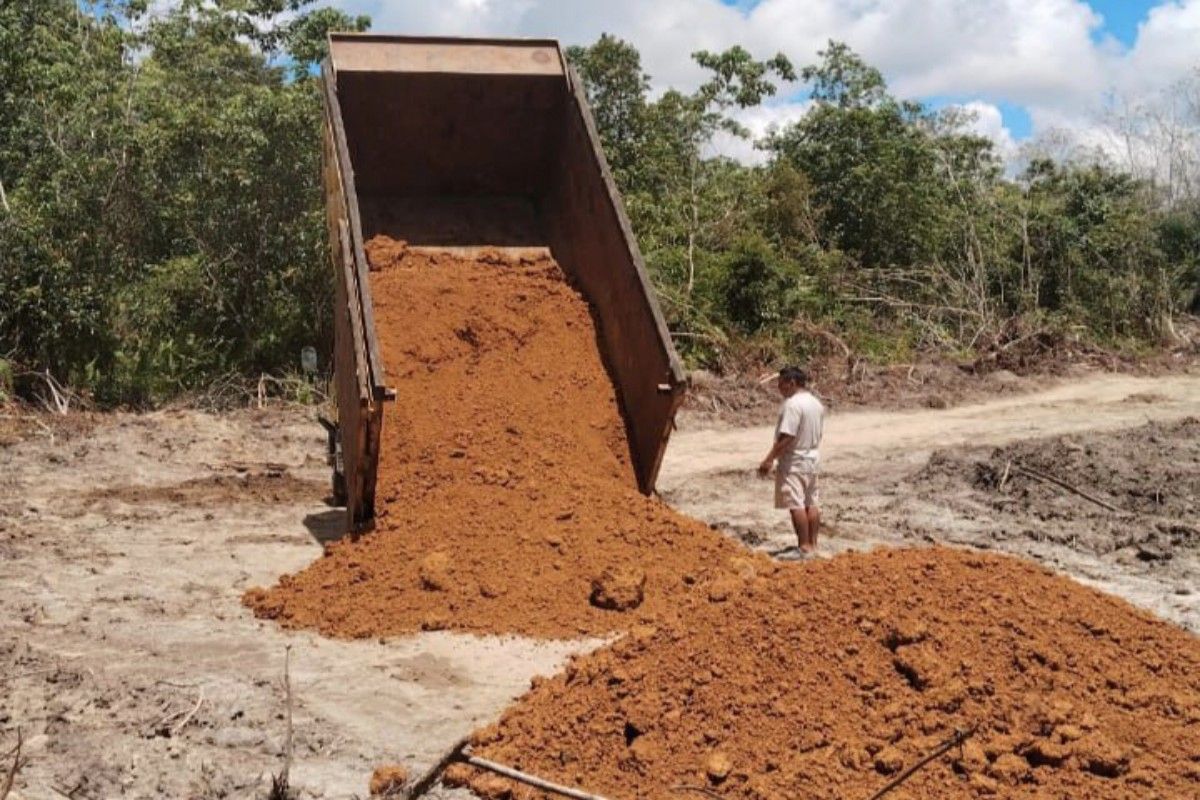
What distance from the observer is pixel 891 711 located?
4414mm

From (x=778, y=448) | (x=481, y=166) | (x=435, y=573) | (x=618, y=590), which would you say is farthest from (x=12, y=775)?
(x=481, y=166)

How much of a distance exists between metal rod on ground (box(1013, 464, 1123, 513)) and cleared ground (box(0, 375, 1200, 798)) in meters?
0.45

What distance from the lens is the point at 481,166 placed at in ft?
30.8

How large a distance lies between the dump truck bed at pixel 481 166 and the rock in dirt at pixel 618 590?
3.99 ft

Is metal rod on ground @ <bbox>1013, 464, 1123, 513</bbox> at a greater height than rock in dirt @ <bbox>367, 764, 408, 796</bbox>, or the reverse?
metal rod on ground @ <bbox>1013, 464, 1123, 513</bbox>

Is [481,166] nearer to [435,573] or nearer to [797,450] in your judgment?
[797,450]

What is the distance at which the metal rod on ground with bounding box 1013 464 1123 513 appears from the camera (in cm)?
956

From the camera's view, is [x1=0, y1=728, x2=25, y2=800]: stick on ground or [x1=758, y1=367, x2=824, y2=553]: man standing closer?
[x1=0, y1=728, x2=25, y2=800]: stick on ground

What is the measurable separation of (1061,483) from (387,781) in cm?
704

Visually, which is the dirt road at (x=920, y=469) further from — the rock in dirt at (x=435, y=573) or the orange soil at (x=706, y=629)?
the rock in dirt at (x=435, y=573)

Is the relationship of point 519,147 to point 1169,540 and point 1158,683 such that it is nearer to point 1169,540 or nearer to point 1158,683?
point 1169,540

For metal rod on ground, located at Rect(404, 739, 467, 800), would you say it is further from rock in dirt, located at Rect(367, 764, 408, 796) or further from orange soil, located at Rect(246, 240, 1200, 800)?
orange soil, located at Rect(246, 240, 1200, 800)

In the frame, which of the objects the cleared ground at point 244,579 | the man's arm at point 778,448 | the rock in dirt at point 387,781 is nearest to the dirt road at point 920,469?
the cleared ground at point 244,579

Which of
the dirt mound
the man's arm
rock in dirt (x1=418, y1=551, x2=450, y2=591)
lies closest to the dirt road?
the dirt mound
